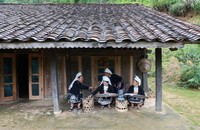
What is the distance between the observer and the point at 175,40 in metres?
6.34

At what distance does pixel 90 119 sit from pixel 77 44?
2415mm

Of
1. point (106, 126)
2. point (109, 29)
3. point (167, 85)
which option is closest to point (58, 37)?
point (109, 29)

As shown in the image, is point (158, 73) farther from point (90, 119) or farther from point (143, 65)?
point (90, 119)

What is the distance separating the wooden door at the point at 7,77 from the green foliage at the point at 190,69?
8.69 metres

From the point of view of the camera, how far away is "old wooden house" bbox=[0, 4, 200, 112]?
6.40 meters

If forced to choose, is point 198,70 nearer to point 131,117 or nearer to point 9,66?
point 131,117

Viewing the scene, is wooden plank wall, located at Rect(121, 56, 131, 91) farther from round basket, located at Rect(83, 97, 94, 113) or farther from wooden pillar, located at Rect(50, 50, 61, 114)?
wooden pillar, located at Rect(50, 50, 61, 114)

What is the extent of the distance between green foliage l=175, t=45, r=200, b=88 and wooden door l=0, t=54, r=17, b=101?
28.5ft

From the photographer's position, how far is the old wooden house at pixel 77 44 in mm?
6402

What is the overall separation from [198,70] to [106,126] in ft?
28.0

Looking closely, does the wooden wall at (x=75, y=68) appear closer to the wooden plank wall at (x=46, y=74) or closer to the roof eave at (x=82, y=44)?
the wooden plank wall at (x=46, y=74)

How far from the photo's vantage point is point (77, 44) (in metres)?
6.45

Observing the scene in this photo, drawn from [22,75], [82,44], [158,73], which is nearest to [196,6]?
[158,73]

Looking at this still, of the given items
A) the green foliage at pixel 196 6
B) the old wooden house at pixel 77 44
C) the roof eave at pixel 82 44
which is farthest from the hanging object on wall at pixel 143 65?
the green foliage at pixel 196 6
